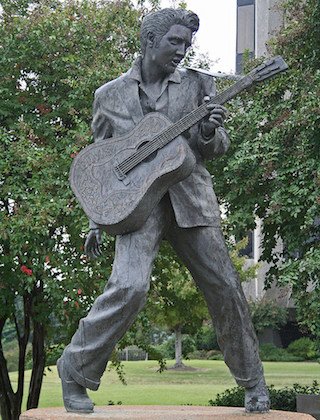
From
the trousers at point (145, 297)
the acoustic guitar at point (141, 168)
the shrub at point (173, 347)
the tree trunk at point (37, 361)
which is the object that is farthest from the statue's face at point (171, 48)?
the shrub at point (173, 347)

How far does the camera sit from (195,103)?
230 inches

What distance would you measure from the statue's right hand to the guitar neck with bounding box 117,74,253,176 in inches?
19.6

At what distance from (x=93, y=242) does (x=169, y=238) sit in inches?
19.7

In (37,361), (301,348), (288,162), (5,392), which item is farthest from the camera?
(301,348)

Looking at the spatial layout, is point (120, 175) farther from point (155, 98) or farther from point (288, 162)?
point (288, 162)

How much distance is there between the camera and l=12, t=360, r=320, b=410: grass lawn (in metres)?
22.0

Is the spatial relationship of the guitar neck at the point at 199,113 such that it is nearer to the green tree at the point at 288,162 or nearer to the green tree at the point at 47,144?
the green tree at the point at 47,144

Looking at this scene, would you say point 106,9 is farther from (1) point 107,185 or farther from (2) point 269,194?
(1) point 107,185

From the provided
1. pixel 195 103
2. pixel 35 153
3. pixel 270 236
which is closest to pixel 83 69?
pixel 35 153

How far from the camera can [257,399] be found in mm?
5793

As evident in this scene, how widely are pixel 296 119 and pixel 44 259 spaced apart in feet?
13.6

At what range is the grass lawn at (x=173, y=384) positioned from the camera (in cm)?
2198

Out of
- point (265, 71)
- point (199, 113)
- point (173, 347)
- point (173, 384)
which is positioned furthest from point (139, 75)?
point (173, 347)

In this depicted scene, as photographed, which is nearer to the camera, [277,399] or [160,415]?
[160,415]
